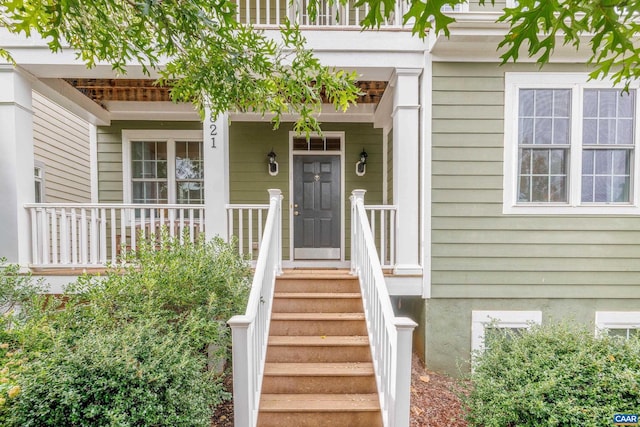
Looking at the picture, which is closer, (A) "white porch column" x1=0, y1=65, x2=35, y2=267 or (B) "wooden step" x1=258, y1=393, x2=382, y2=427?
(B) "wooden step" x1=258, y1=393, x2=382, y2=427

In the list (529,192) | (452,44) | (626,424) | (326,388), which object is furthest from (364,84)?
(626,424)

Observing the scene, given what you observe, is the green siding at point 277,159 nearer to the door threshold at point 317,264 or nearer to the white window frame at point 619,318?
the door threshold at point 317,264

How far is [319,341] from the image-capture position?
3.41 meters

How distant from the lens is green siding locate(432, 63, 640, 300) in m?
4.24

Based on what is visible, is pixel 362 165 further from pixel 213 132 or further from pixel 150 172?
pixel 150 172

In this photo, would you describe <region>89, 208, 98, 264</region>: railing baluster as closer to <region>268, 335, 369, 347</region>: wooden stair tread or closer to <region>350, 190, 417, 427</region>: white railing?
<region>268, 335, 369, 347</region>: wooden stair tread

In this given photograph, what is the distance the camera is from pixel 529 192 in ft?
14.1

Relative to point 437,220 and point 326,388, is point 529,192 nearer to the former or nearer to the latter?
point 437,220

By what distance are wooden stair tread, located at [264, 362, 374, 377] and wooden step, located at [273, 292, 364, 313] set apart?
66cm

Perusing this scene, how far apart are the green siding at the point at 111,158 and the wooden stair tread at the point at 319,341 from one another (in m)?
4.28

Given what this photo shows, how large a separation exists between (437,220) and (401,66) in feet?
6.26

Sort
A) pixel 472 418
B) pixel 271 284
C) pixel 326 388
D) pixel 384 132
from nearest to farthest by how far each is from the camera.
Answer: pixel 472 418
pixel 326 388
pixel 271 284
pixel 384 132

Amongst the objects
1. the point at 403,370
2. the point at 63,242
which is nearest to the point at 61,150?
the point at 63,242

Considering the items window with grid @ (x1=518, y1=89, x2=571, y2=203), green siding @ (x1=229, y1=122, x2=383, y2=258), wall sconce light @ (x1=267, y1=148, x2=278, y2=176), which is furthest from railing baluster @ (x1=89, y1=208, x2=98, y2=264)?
window with grid @ (x1=518, y1=89, x2=571, y2=203)
